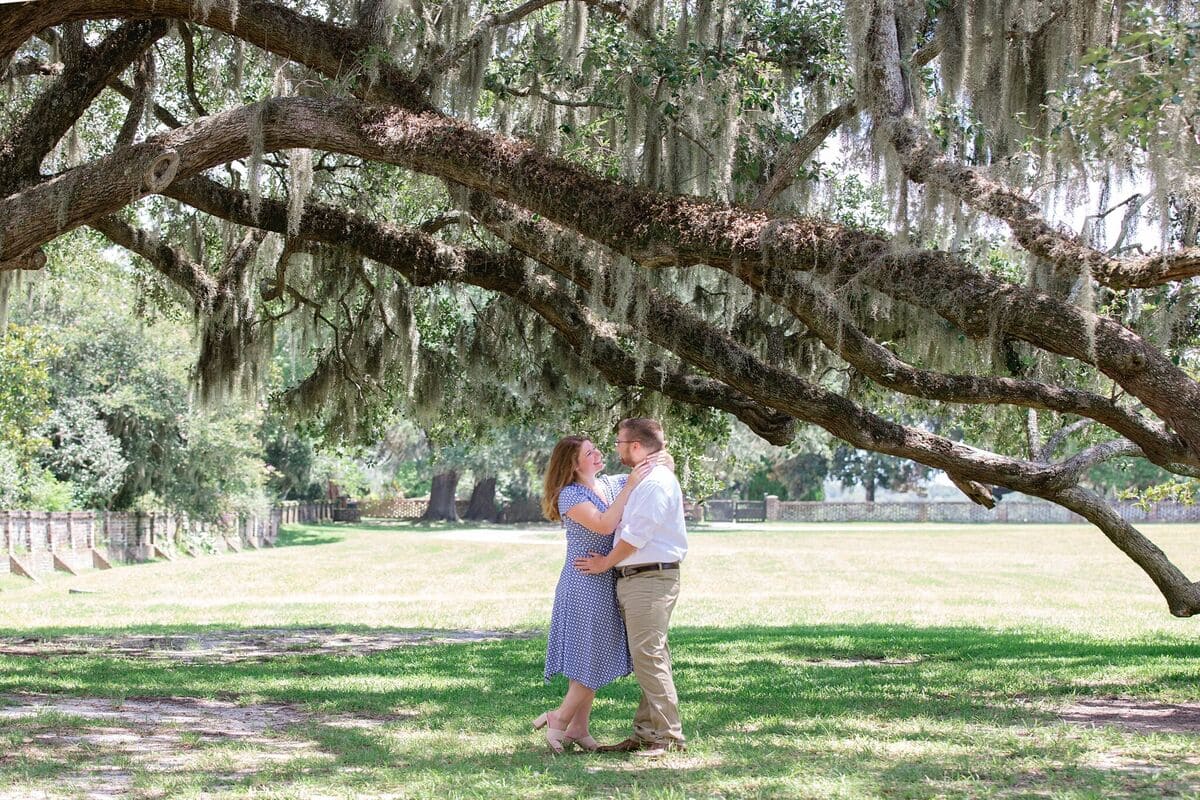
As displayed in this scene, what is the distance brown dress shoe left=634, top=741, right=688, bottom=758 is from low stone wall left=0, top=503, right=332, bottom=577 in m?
16.8

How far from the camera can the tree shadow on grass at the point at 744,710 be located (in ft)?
14.4

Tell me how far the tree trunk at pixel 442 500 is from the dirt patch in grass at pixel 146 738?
5006 centimetres

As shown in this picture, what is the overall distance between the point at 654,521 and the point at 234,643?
7.30 metres

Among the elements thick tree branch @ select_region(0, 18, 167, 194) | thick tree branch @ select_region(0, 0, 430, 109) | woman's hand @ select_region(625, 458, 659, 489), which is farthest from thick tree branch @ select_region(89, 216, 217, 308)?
woman's hand @ select_region(625, 458, 659, 489)

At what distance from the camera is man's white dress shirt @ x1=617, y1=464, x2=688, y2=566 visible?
487 centimetres

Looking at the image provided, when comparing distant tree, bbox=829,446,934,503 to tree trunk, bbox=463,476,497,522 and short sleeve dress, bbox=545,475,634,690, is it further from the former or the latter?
short sleeve dress, bbox=545,475,634,690

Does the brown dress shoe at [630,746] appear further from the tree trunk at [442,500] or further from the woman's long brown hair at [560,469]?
the tree trunk at [442,500]

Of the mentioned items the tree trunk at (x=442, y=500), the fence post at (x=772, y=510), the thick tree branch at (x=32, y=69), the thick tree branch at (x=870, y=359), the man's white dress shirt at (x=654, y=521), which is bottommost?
the fence post at (x=772, y=510)

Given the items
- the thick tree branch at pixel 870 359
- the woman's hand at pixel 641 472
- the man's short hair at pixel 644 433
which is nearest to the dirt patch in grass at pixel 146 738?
the woman's hand at pixel 641 472

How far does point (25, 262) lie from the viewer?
6.43 meters

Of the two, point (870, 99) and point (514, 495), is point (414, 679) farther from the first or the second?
point (514, 495)

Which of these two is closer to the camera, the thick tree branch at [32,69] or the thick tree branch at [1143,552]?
the thick tree branch at [1143,552]

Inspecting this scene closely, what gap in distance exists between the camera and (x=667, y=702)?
4887 millimetres

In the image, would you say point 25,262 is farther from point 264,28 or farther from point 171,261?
point 171,261
